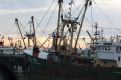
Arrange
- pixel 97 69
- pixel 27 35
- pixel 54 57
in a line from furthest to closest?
pixel 27 35 → pixel 54 57 → pixel 97 69

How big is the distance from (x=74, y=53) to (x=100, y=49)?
11.5m

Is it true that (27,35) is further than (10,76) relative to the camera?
Yes

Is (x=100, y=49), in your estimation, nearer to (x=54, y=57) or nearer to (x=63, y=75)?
(x=63, y=75)

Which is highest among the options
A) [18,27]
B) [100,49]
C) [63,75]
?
[18,27]

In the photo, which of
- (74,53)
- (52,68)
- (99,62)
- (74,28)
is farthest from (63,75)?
(74,28)

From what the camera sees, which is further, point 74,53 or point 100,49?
point 74,53

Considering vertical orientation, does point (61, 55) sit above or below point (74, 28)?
below

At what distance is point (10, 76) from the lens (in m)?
8.91

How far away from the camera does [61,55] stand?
63.0m

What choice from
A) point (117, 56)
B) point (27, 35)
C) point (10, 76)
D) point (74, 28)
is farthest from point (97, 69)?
point (27, 35)

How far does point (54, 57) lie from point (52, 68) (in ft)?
26.5

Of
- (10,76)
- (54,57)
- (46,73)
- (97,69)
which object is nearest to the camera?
(10,76)

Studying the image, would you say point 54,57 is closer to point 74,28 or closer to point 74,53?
point 74,53

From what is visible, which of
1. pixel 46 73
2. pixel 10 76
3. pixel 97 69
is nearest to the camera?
pixel 10 76
